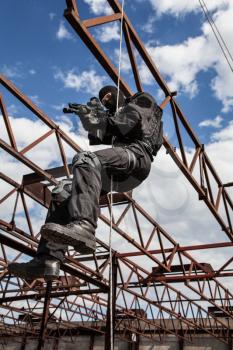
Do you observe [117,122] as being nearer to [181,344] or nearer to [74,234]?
[74,234]

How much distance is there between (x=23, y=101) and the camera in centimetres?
709

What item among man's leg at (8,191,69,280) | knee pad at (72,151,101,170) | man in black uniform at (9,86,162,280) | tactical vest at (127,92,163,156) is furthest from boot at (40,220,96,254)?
tactical vest at (127,92,163,156)

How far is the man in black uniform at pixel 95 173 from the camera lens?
2875mm

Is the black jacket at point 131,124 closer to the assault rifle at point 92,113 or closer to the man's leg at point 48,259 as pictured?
the assault rifle at point 92,113

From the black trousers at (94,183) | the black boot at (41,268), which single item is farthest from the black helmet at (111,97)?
the black boot at (41,268)

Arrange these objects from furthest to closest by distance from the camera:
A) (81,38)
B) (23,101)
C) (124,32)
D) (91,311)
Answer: (91,311) → (23,101) → (124,32) → (81,38)

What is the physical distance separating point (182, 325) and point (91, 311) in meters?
6.19

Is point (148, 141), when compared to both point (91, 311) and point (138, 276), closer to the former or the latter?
point (138, 276)

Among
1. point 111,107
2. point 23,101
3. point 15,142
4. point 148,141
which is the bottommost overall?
point 148,141

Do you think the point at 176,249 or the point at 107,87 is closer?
the point at 107,87

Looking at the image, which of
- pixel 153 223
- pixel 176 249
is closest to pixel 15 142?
pixel 153 223

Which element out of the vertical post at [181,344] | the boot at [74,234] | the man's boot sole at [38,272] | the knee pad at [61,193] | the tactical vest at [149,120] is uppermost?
the vertical post at [181,344]

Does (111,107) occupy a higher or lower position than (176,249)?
lower

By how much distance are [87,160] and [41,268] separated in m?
0.95
